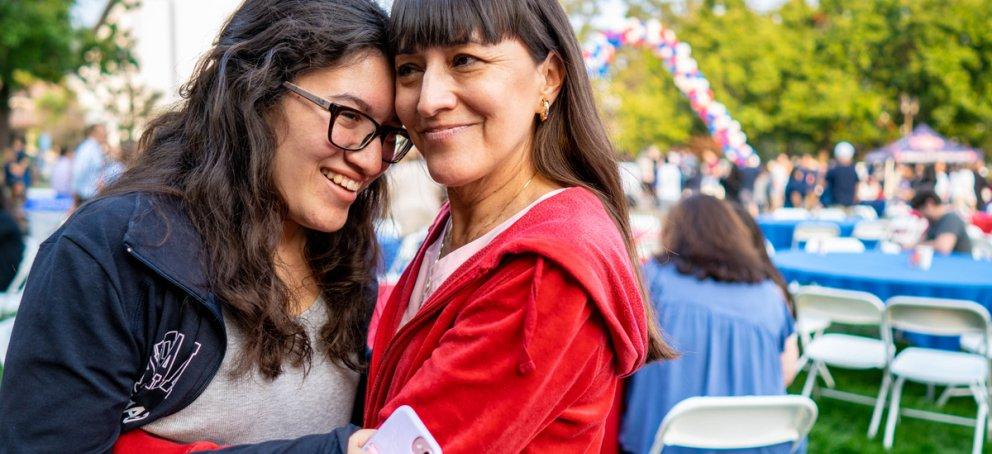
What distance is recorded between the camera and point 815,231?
10039mm

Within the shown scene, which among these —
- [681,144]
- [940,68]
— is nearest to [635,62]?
[681,144]

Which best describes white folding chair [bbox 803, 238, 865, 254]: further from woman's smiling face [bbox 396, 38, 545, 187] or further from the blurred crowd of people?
woman's smiling face [bbox 396, 38, 545, 187]

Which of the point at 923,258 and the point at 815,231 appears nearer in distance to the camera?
the point at 923,258

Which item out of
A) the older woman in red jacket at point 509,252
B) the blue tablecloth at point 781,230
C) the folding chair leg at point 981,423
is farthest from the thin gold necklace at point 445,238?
the blue tablecloth at point 781,230

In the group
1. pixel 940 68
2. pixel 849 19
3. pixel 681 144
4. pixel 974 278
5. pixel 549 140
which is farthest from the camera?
pixel 681 144

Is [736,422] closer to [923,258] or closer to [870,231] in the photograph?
[923,258]

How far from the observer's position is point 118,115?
23.1ft

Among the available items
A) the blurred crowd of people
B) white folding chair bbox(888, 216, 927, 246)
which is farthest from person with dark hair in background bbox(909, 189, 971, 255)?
the blurred crowd of people

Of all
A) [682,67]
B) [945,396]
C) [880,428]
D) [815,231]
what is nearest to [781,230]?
[815,231]

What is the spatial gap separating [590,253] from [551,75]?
0.46 metres

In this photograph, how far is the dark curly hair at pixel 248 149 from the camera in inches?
58.7

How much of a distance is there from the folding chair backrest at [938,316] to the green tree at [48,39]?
9.97 metres

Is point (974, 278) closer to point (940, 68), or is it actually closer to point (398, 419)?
point (398, 419)

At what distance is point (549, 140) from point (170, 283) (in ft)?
2.46
